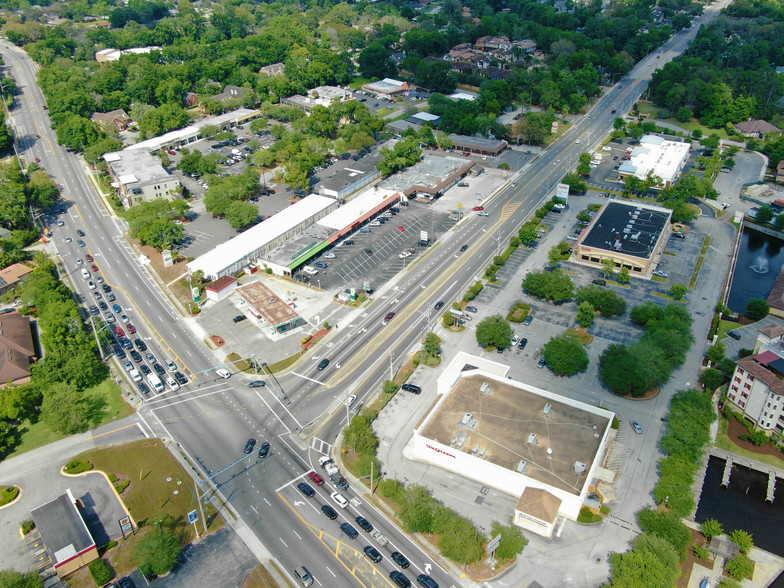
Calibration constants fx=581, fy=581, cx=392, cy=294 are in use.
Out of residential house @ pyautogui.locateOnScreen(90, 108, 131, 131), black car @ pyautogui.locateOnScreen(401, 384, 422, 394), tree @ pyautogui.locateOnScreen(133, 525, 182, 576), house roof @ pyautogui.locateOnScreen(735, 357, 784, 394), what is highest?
residential house @ pyautogui.locateOnScreen(90, 108, 131, 131)

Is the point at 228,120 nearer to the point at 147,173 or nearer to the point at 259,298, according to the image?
the point at 147,173

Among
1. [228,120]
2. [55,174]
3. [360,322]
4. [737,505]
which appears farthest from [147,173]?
[737,505]

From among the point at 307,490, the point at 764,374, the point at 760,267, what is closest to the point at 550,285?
the point at 764,374

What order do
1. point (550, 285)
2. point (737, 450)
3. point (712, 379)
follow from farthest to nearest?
point (550, 285), point (712, 379), point (737, 450)

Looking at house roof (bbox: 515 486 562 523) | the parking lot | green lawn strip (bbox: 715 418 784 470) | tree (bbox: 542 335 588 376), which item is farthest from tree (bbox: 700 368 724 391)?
the parking lot

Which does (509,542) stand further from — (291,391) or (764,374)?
(764,374)

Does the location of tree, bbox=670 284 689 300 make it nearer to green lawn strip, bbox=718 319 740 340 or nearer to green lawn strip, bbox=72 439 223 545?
green lawn strip, bbox=718 319 740 340
